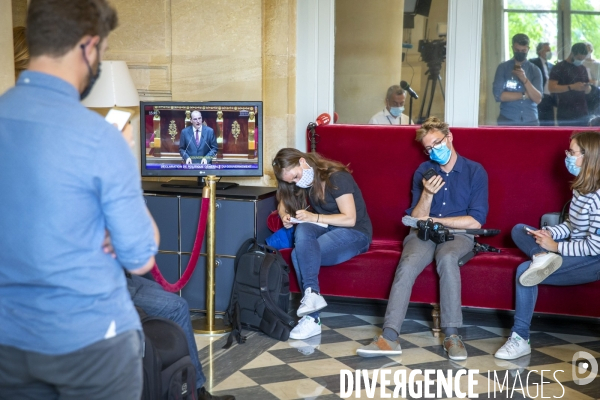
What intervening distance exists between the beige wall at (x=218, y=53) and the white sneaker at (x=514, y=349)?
6.87ft

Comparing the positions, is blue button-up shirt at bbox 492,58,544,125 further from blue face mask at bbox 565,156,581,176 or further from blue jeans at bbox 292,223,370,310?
blue jeans at bbox 292,223,370,310

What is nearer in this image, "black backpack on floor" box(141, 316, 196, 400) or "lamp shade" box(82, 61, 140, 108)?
"black backpack on floor" box(141, 316, 196, 400)

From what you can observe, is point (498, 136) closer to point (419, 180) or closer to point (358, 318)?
point (419, 180)

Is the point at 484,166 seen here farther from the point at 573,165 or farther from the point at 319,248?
the point at 319,248

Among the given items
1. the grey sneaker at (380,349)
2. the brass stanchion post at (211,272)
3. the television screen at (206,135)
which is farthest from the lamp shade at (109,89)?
the grey sneaker at (380,349)

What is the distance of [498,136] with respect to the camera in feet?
15.1

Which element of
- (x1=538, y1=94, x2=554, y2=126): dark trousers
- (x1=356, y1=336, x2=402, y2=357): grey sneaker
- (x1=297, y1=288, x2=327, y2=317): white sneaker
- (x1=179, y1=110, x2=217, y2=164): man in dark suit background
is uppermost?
(x1=538, y1=94, x2=554, y2=126): dark trousers

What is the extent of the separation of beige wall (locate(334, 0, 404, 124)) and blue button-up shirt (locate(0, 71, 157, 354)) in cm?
382

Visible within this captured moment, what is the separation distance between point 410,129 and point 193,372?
8.67ft

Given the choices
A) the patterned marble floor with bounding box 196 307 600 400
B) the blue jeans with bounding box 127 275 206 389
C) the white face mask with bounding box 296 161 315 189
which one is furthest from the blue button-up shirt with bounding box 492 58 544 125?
the blue jeans with bounding box 127 275 206 389

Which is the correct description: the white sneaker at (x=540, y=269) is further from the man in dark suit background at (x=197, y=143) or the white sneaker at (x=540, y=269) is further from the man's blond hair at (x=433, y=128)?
the man in dark suit background at (x=197, y=143)

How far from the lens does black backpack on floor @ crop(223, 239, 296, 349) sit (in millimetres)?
4113

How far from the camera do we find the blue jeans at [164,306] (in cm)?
305

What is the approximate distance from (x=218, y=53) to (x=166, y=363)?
118 inches
